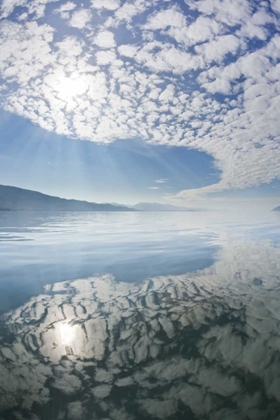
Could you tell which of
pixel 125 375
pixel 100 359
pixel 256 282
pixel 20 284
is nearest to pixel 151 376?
pixel 125 375

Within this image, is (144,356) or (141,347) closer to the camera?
(144,356)

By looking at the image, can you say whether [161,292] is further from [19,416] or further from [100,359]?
[19,416]

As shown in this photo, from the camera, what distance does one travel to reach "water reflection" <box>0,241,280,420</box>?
4.33 metres

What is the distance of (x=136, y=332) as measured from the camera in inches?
265

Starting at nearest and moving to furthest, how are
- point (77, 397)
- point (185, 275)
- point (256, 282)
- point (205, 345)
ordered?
point (77, 397), point (205, 345), point (256, 282), point (185, 275)

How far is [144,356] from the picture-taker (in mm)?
5668

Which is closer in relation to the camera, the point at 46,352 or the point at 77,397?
the point at 77,397

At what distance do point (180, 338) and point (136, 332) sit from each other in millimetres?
1178

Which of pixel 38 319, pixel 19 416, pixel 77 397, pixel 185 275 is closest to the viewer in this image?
pixel 19 416

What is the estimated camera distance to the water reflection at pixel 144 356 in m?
4.33

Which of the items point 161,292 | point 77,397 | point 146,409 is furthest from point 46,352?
point 161,292

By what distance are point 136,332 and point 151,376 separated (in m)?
1.74

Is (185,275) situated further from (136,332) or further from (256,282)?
(136,332)

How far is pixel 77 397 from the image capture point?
453 centimetres
